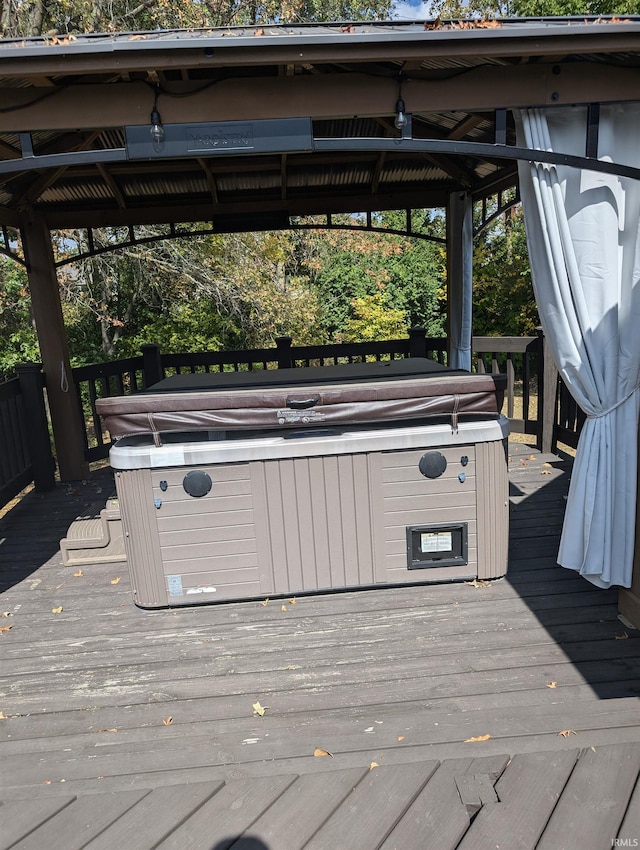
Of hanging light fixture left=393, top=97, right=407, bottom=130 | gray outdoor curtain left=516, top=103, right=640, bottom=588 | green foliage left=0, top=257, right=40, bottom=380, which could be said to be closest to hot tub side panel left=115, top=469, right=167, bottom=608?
hanging light fixture left=393, top=97, right=407, bottom=130

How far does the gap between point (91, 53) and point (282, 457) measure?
194 cm

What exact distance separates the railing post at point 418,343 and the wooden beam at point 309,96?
380 centimetres

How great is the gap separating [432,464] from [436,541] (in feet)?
1.47

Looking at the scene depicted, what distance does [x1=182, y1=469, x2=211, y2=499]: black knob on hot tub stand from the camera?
10.2 feet

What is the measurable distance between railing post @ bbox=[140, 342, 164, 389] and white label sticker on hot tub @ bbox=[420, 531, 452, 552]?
4013 mm

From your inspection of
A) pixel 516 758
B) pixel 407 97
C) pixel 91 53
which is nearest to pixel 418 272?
pixel 407 97

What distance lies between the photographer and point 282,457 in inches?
122

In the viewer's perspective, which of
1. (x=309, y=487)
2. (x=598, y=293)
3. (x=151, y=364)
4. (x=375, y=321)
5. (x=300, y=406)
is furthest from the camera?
→ (x=375, y=321)

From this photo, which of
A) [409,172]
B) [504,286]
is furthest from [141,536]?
[504,286]

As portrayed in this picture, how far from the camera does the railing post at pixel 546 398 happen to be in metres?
5.36

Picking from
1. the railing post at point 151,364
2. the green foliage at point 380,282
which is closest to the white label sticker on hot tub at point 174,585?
the railing post at point 151,364

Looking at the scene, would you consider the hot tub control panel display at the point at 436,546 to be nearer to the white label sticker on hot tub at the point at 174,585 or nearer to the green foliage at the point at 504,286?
the white label sticker on hot tub at the point at 174,585

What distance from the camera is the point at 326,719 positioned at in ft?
7.64

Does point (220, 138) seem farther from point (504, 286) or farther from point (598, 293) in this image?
point (504, 286)
